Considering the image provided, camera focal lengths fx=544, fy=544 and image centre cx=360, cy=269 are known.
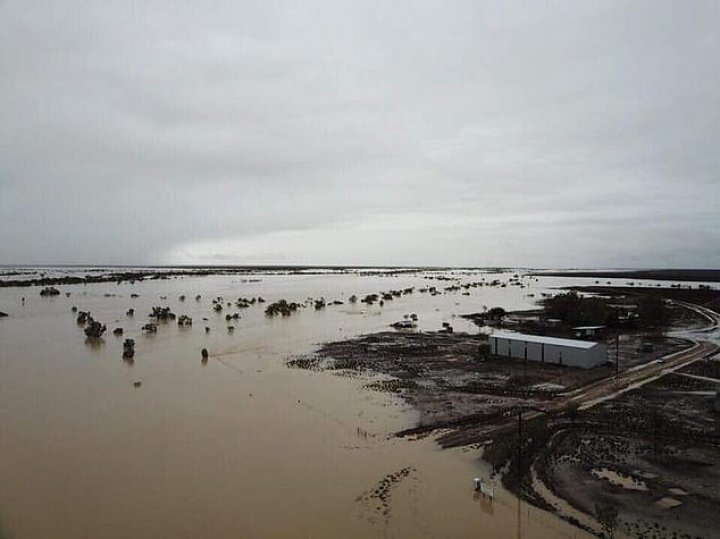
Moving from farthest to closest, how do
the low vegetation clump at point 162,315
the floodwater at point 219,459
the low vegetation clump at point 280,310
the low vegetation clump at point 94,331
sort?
the low vegetation clump at point 280,310, the low vegetation clump at point 162,315, the low vegetation clump at point 94,331, the floodwater at point 219,459

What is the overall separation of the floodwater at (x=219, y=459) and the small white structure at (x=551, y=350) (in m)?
8.47

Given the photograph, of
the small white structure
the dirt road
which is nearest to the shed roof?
the small white structure

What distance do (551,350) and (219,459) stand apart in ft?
56.9

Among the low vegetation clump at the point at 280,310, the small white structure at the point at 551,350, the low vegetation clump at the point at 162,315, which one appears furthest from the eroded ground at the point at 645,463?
the low vegetation clump at the point at 162,315

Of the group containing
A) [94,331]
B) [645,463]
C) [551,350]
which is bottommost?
[645,463]

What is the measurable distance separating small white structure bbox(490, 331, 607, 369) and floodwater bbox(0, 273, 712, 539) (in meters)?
8.47

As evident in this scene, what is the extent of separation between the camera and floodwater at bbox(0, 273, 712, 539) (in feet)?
37.5

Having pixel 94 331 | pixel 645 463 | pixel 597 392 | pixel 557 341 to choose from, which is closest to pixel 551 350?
pixel 557 341

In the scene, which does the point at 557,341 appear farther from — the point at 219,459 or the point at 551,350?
the point at 219,459

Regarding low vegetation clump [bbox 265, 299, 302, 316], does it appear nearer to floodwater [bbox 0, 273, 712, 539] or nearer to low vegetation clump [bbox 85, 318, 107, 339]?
low vegetation clump [bbox 85, 318, 107, 339]

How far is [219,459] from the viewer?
48.9 feet

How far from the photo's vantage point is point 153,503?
40.7 ft

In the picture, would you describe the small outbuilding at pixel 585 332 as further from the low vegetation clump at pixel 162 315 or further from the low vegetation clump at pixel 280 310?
the low vegetation clump at pixel 162 315

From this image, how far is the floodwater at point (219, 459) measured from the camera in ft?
37.5
